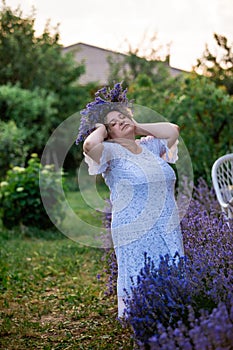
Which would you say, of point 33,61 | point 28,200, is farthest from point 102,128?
point 33,61

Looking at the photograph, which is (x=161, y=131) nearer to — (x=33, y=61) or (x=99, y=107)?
(x=99, y=107)

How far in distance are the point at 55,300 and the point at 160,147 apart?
2.01m

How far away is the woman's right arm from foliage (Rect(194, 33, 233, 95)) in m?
8.30

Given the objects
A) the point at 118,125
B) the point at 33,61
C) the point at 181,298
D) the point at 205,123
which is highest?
the point at 33,61

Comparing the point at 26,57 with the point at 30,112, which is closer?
the point at 30,112

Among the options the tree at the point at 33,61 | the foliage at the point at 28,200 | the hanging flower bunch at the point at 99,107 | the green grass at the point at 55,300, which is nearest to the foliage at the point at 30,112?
the tree at the point at 33,61

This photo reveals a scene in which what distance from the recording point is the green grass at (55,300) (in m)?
3.57

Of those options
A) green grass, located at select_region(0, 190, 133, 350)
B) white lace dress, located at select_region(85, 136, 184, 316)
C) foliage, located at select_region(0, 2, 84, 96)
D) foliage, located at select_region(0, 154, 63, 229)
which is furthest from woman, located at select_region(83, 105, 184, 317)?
foliage, located at select_region(0, 2, 84, 96)

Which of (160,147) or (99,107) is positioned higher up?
(99,107)

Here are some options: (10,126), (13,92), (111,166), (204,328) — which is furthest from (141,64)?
(204,328)

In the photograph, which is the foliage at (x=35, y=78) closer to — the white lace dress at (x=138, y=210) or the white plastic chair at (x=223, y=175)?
the white plastic chair at (x=223, y=175)

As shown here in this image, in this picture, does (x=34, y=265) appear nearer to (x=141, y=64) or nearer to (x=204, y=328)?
(x=204, y=328)

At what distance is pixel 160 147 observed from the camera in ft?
10.7

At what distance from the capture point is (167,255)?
280 cm
